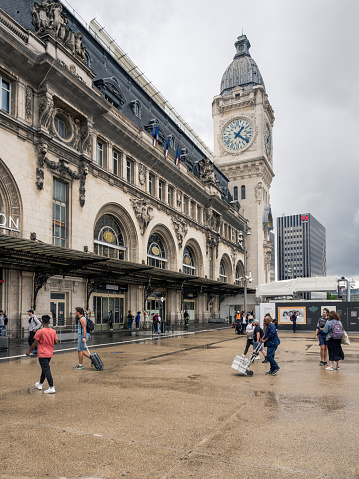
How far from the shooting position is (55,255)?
74.7ft

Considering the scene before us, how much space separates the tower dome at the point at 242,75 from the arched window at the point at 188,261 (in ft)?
143

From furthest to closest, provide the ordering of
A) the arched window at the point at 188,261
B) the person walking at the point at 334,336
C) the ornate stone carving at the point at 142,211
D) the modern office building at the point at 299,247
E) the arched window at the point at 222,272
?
the modern office building at the point at 299,247 < the arched window at the point at 222,272 < the arched window at the point at 188,261 < the ornate stone carving at the point at 142,211 < the person walking at the point at 334,336

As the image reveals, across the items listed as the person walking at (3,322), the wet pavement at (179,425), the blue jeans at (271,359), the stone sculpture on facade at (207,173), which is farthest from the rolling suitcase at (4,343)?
the stone sculpture on facade at (207,173)

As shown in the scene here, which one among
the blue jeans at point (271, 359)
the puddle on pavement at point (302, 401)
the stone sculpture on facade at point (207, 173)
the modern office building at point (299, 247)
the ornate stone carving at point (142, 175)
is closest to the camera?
the puddle on pavement at point (302, 401)

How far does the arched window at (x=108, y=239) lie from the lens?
31.9 meters

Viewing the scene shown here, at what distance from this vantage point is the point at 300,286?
1384 inches

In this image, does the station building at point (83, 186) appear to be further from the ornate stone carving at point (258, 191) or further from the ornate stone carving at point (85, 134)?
the ornate stone carving at point (258, 191)

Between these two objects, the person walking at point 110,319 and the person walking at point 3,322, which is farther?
the person walking at point 110,319

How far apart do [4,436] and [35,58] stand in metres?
23.3

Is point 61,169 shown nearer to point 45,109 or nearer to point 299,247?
point 45,109

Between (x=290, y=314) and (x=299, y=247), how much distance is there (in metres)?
159

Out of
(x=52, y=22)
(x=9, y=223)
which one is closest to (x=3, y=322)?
(x=9, y=223)

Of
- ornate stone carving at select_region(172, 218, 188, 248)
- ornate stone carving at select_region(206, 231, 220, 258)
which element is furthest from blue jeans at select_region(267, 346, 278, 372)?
ornate stone carving at select_region(206, 231, 220, 258)

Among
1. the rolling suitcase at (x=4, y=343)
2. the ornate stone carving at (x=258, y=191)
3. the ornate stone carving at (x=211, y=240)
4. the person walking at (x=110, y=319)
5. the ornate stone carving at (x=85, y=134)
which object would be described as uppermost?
the ornate stone carving at (x=258, y=191)
